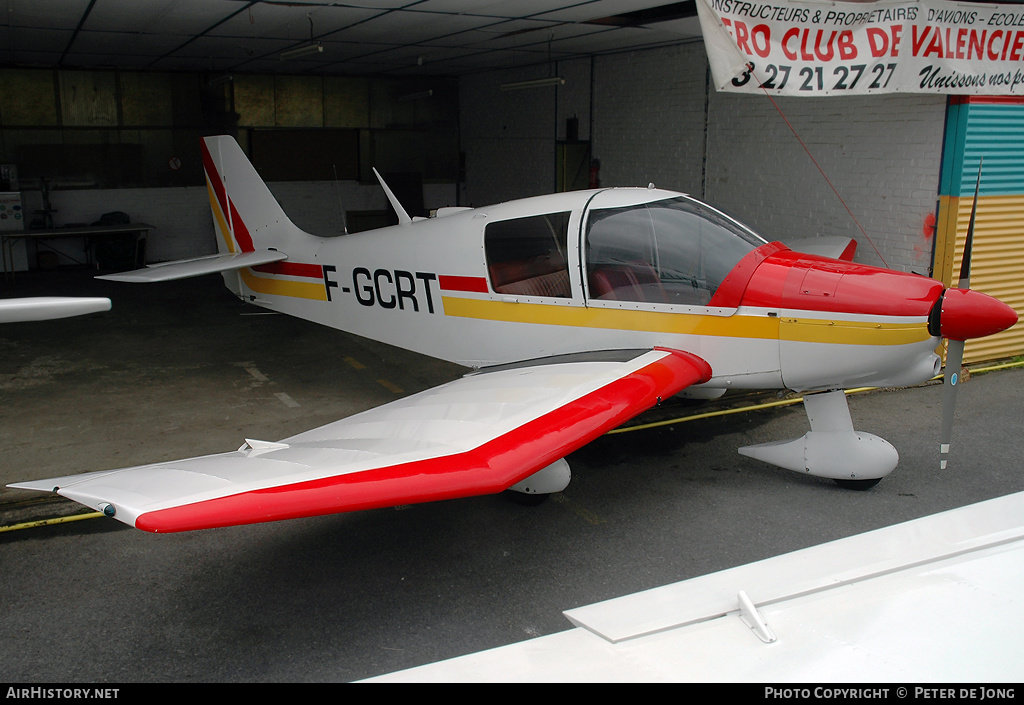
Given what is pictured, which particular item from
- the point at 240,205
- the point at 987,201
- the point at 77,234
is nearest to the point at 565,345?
the point at 240,205

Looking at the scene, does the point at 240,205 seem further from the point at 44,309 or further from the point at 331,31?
the point at 44,309

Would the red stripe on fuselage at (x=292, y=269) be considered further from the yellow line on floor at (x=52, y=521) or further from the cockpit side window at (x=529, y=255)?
Answer: the yellow line on floor at (x=52, y=521)

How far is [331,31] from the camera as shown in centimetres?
1105

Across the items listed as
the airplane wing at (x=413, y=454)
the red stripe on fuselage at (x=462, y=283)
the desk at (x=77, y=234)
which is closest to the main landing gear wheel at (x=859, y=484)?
the airplane wing at (x=413, y=454)

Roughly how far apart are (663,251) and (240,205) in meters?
5.31

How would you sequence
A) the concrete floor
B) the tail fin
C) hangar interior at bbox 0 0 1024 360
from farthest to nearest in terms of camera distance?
the tail fin < hangar interior at bbox 0 0 1024 360 < the concrete floor

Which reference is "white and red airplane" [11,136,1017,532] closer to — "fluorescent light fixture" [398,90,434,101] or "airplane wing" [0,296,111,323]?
"airplane wing" [0,296,111,323]

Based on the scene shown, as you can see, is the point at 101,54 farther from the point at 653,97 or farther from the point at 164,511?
the point at 164,511

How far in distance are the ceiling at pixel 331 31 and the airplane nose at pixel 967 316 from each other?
515cm

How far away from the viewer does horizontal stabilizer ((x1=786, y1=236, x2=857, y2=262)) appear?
7656 mm

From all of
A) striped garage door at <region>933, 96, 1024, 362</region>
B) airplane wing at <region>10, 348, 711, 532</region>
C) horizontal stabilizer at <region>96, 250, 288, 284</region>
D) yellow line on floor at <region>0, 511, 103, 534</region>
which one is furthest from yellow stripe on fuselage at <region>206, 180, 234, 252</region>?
striped garage door at <region>933, 96, 1024, 362</region>

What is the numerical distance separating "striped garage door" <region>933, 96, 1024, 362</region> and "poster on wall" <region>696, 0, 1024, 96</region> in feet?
1.32

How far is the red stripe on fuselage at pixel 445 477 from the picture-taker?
3307 millimetres

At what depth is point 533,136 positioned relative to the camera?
1553cm
